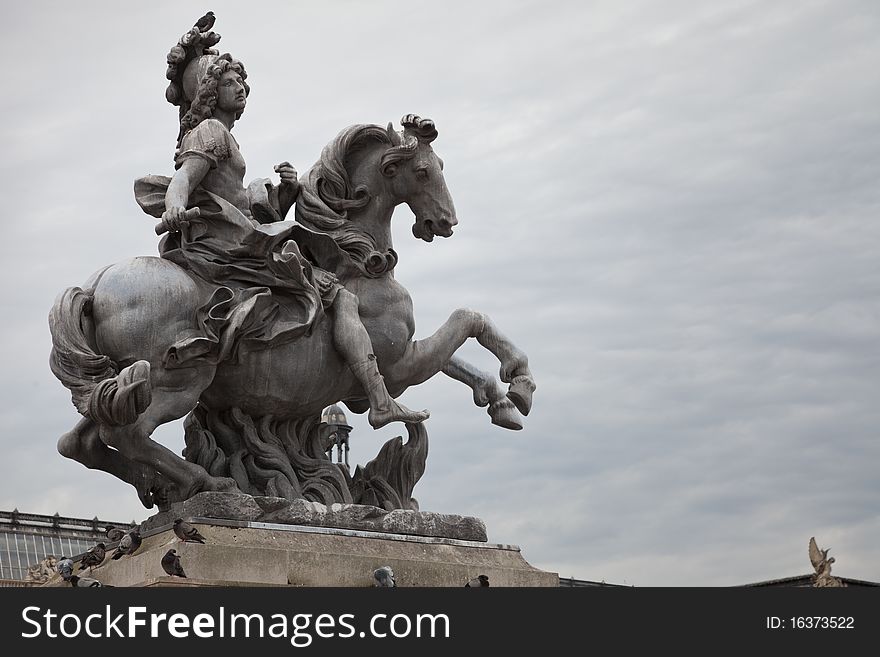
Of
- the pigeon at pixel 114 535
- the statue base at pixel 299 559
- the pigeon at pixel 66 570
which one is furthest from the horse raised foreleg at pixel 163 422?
the pigeon at pixel 66 570

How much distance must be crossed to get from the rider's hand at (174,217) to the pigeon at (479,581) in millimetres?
3827

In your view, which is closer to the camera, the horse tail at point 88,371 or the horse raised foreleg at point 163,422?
the horse tail at point 88,371

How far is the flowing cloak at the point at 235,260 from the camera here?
12.3 meters

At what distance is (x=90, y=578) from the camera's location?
477 inches

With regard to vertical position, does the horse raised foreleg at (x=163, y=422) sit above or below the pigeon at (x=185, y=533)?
above

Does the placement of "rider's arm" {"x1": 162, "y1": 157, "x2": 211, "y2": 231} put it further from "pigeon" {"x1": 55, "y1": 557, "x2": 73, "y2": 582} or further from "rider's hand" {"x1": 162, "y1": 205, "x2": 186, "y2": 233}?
"pigeon" {"x1": 55, "y1": 557, "x2": 73, "y2": 582}

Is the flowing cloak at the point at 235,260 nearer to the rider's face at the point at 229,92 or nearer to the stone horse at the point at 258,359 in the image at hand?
the stone horse at the point at 258,359

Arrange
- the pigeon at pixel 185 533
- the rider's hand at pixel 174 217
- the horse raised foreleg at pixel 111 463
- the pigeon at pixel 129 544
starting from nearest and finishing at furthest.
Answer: the pigeon at pixel 185 533
the pigeon at pixel 129 544
the rider's hand at pixel 174 217
the horse raised foreleg at pixel 111 463

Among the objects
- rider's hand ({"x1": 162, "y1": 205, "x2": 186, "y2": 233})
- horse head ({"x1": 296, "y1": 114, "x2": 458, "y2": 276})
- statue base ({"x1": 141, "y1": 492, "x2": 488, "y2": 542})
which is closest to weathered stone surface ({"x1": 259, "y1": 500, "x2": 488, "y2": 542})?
statue base ({"x1": 141, "y1": 492, "x2": 488, "y2": 542})

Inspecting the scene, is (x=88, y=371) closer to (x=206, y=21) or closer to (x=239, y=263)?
(x=239, y=263)
